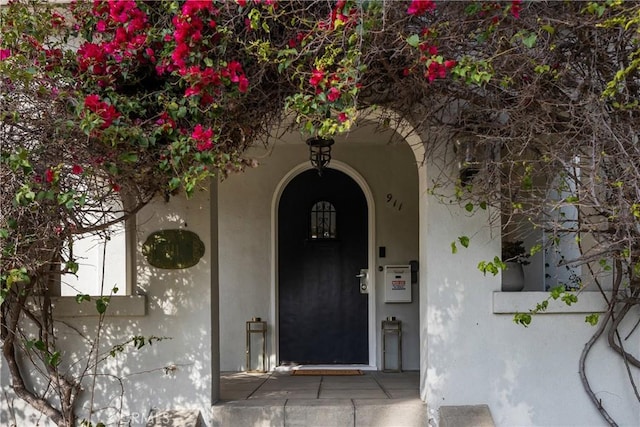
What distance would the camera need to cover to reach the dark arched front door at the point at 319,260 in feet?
20.1

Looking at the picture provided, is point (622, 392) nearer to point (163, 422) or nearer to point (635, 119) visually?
point (635, 119)

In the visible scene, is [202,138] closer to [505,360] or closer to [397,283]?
[505,360]

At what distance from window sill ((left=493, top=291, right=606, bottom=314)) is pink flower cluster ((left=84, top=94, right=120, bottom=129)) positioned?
2895 millimetres

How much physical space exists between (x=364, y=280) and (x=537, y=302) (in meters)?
2.28

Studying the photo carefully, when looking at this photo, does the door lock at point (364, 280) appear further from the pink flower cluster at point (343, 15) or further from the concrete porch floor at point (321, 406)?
the pink flower cluster at point (343, 15)

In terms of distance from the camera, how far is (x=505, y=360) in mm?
4141

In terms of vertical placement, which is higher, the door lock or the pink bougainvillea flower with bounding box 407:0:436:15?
the pink bougainvillea flower with bounding box 407:0:436:15

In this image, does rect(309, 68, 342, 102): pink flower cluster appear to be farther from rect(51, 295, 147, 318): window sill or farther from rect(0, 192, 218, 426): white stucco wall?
Result: rect(51, 295, 147, 318): window sill

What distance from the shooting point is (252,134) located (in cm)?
375

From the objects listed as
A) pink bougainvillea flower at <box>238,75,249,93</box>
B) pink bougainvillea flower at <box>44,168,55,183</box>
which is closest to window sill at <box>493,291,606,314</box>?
pink bougainvillea flower at <box>238,75,249,93</box>

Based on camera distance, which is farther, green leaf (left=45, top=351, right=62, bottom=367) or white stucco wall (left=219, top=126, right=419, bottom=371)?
white stucco wall (left=219, top=126, right=419, bottom=371)

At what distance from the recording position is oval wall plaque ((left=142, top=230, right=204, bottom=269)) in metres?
4.25

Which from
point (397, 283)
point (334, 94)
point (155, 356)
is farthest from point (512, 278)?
point (155, 356)

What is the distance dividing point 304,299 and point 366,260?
0.80 m
